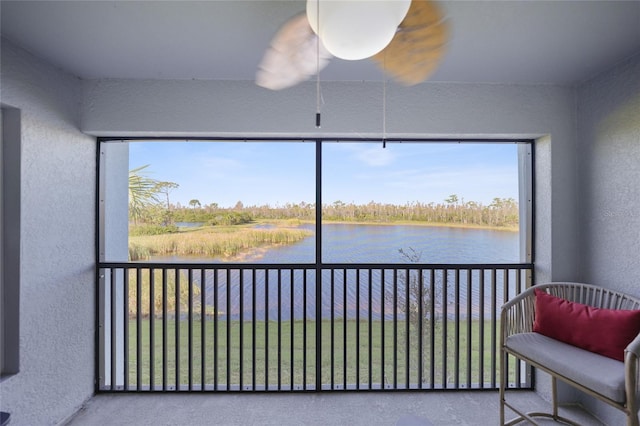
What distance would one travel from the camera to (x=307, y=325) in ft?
8.00

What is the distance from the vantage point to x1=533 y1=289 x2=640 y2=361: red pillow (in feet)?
5.46

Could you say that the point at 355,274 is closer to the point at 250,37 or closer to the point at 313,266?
the point at 313,266

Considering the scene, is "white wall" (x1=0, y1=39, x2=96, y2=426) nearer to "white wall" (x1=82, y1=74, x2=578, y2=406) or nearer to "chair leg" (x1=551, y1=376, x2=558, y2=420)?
"white wall" (x1=82, y1=74, x2=578, y2=406)

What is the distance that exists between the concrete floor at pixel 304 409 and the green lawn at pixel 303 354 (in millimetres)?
112

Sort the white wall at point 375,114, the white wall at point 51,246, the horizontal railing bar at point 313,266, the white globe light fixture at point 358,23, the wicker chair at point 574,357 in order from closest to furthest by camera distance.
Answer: the white globe light fixture at point 358,23, the wicker chair at point 574,357, the white wall at point 51,246, the white wall at point 375,114, the horizontal railing bar at point 313,266

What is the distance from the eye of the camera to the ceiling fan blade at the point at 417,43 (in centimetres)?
121

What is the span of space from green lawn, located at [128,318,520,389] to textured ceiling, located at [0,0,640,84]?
1913mm

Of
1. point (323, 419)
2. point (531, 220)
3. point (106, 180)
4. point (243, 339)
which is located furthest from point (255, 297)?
point (531, 220)

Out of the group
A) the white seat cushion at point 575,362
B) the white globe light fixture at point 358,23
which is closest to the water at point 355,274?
the white seat cushion at point 575,362

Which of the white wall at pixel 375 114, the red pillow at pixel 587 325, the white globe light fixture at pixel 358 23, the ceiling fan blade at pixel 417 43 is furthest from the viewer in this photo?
the white wall at pixel 375 114

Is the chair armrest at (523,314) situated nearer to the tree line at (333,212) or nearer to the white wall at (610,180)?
the white wall at (610,180)

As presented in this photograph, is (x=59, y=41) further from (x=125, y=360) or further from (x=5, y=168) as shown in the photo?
(x=125, y=360)

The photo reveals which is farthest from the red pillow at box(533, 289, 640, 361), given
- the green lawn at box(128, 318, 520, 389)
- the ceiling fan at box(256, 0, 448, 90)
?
the ceiling fan at box(256, 0, 448, 90)

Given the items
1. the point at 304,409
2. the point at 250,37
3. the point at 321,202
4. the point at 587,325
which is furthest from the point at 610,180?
the point at 304,409
